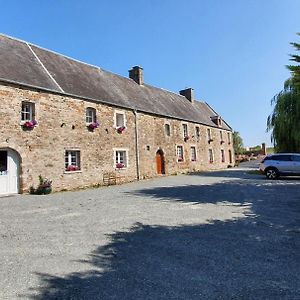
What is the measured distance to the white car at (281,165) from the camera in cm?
1886

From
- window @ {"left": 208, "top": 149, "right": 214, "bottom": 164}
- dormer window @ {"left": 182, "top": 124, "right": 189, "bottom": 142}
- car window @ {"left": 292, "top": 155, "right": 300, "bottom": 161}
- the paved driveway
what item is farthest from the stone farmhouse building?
car window @ {"left": 292, "top": 155, "right": 300, "bottom": 161}

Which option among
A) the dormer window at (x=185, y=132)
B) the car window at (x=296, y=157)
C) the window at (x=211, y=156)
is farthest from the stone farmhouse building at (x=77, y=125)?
the car window at (x=296, y=157)

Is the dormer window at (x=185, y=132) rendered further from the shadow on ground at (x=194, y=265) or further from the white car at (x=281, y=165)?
the shadow on ground at (x=194, y=265)

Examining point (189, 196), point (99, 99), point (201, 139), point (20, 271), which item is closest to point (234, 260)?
point (20, 271)

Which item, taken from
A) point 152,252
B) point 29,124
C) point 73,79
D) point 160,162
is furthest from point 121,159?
point 152,252

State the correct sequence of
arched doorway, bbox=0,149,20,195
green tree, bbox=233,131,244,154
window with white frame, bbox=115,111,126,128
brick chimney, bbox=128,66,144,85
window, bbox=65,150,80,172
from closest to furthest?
1. arched doorway, bbox=0,149,20,195
2. window, bbox=65,150,80,172
3. window with white frame, bbox=115,111,126,128
4. brick chimney, bbox=128,66,144,85
5. green tree, bbox=233,131,244,154

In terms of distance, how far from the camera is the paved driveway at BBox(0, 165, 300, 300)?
3932mm

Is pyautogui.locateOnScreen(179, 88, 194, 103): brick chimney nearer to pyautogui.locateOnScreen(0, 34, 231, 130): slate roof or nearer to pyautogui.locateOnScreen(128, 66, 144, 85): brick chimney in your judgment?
pyautogui.locateOnScreen(0, 34, 231, 130): slate roof

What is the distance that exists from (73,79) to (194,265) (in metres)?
16.3

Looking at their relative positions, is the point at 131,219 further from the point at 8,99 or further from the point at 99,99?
the point at 99,99

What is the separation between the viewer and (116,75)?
2483 centimetres

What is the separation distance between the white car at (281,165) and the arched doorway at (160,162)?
7.86 meters

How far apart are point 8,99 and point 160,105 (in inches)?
567

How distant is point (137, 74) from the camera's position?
26984mm
